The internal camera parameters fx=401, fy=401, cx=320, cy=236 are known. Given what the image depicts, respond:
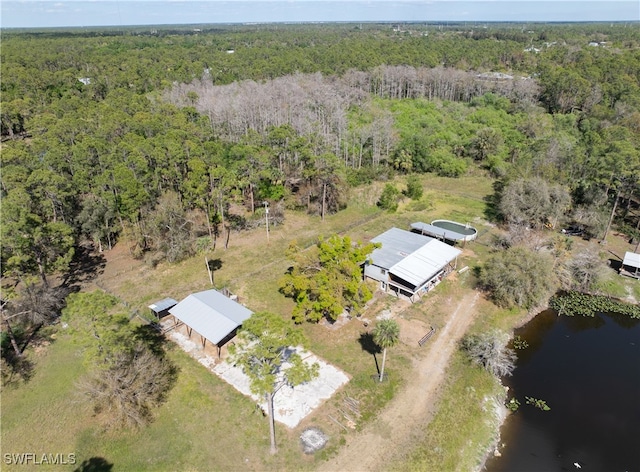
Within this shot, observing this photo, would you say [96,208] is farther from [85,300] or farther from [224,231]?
[85,300]

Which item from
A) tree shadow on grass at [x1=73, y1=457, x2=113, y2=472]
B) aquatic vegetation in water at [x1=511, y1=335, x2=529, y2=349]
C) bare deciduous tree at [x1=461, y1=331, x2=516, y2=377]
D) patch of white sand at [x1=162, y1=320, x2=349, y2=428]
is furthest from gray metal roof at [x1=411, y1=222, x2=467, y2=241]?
tree shadow on grass at [x1=73, y1=457, x2=113, y2=472]

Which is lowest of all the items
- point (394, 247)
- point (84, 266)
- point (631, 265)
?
point (84, 266)

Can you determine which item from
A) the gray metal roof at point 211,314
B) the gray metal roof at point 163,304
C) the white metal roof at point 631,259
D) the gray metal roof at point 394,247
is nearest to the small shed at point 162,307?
the gray metal roof at point 163,304

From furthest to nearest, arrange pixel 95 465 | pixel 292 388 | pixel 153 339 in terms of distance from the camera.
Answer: pixel 153 339 < pixel 292 388 < pixel 95 465

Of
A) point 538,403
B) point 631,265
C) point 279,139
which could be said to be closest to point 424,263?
point 538,403

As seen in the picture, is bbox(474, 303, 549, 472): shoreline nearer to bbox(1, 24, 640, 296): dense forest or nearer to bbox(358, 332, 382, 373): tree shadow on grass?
bbox(358, 332, 382, 373): tree shadow on grass

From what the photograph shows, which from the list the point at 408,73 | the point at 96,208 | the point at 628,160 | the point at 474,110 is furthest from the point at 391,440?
the point at 408,73

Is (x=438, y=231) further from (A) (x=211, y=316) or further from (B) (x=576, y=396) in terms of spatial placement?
(A) (x=211, y=316)
